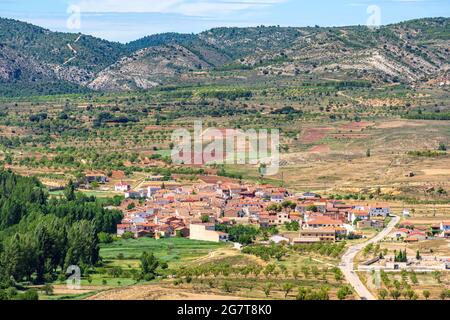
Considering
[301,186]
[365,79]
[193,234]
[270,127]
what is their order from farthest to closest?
1. [365,79]
2. [270,127]
3. [301,186]
4. [193,234]

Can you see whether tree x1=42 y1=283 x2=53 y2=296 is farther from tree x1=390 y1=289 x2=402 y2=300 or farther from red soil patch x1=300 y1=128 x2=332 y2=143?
red soil patch x1=300 y1=128 x2=332 y2=143

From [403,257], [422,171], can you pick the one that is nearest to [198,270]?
[403,257]

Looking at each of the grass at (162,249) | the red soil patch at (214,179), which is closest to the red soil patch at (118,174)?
the red soil patch at (214,179)

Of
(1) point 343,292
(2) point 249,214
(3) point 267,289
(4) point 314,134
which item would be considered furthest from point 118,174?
(1) point 343,292

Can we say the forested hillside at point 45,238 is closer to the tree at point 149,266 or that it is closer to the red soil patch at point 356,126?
the tree at point 149,266

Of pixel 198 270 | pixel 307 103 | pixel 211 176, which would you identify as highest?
pixel 307 103
